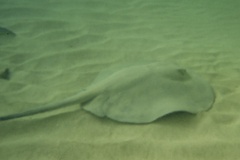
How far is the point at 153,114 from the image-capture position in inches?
92.2

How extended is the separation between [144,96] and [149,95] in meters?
0.05

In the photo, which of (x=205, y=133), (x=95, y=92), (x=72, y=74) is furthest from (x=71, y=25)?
(x=205, y=133)

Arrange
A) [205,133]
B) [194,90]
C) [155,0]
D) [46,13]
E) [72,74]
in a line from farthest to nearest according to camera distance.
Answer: [155,0] < [46,13] < [72,74] < [194,90] < [205,133]

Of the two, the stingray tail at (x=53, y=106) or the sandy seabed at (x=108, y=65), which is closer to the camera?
the sandy seabed at (x=108, y=65)

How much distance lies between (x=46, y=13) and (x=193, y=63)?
11.0ft

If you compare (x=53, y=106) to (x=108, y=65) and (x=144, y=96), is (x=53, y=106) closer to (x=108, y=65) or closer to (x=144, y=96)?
(x=144, y=96)

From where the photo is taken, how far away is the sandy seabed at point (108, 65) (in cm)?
215

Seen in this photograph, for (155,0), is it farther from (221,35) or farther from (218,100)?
(218,100)

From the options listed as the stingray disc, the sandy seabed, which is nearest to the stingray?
the stingray disc

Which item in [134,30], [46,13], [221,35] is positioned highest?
[46,13]

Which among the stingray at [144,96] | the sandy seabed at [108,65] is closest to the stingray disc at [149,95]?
the stingray at [144,96]

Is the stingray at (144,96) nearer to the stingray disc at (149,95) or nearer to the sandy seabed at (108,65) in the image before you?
the stingray disc at (149,95)

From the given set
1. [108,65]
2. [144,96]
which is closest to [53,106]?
[144,96]

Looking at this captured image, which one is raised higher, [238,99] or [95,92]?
[95,92]
